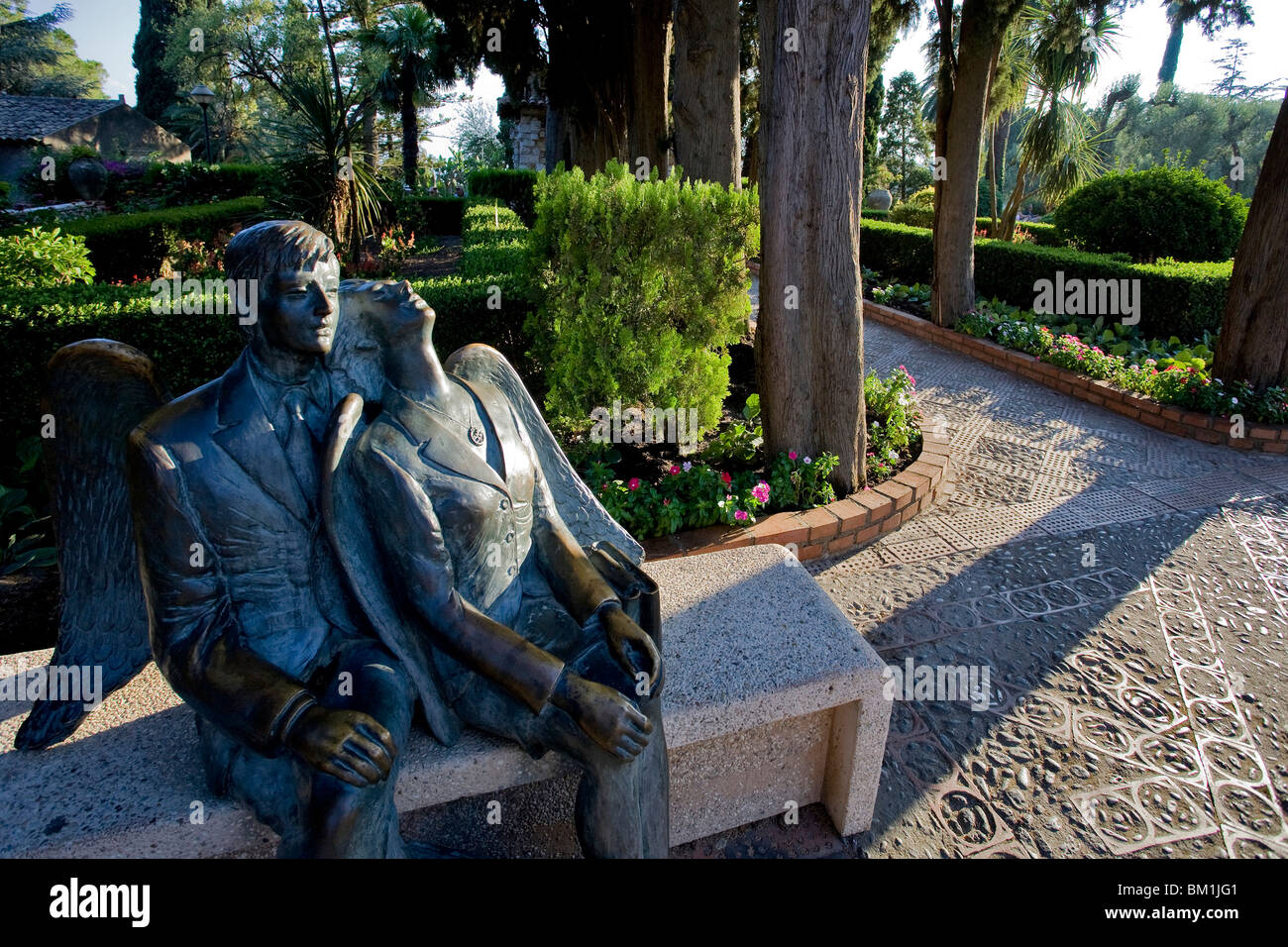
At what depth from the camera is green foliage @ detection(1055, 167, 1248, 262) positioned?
9.79 m

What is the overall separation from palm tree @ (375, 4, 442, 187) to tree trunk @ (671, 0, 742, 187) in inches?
739

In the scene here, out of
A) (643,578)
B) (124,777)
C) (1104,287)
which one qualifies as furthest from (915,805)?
(1104,287)

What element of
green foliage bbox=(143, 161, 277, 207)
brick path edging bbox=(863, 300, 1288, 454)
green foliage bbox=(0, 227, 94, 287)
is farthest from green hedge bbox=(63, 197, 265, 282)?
brick path edging bbox=(863, 300, 1288, 454)

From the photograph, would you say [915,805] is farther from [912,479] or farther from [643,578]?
[912,479]

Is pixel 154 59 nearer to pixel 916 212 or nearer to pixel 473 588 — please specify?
pixel 916 212

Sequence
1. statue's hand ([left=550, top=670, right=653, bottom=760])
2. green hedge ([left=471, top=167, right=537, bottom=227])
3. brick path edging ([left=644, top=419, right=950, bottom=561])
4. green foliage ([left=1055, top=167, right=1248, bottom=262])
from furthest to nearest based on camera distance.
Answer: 1. green hedge ([left=471, top=167, right=537, bottom=227])
2. green foliage ([left=1055, top=167, right=1248, bottom=262])
3. brick path edging ([left=644, top=419, right=950, bottom=561])
4. statue's hand ([left=550, top=670, right=653, bottom=760])

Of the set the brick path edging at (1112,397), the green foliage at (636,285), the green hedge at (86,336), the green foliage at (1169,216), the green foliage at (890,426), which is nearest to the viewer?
the green foliage at (636,285)

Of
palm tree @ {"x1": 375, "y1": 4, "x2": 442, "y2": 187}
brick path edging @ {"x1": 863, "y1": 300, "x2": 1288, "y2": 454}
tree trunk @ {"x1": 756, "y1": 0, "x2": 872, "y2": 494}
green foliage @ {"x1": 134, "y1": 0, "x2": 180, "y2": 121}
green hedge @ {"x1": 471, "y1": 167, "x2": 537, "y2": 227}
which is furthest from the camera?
green foliage @ {"x1": 134, "y1": 0, "x2": 180, "y2": 121}

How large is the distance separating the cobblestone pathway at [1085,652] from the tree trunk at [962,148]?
362 centimetres

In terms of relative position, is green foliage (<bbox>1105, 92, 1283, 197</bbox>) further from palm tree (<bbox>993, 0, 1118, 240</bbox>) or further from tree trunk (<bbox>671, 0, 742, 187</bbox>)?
tree trunk (<bbox>671, 0, 742, 187</bbox>)

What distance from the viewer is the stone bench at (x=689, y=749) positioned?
178 cm

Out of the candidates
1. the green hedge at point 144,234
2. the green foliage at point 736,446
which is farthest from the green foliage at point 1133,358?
the green hedge at point 144,234

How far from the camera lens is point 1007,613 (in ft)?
12.2

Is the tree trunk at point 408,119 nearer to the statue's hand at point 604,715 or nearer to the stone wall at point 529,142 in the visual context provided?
the stone wall at point 529,142
